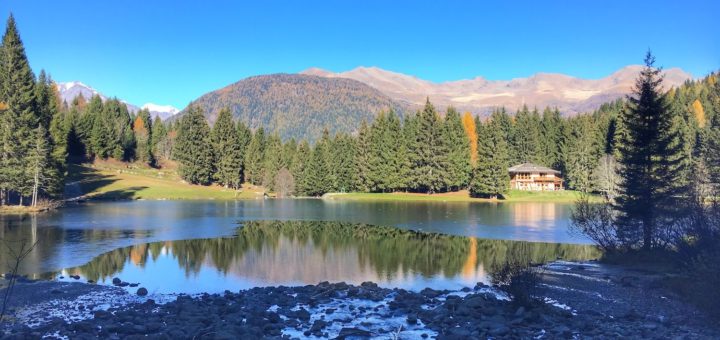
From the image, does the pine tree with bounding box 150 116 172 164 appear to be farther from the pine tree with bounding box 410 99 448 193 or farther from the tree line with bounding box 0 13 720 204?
the pine tree with bounding box 410 99 448 193

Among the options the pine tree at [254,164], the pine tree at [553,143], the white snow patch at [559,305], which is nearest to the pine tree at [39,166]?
the white snow patch at [559,305]

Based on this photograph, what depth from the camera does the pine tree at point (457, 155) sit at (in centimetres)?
8212

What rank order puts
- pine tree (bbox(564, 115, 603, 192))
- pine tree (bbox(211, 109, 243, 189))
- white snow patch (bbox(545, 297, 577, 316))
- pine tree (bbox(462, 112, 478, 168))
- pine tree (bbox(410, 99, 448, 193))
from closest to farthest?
white snow patch (bbox(545, 297, 577, 316))
pine tree (bbox(410, 99, 448, 193))
pine tree (bbox(564, 115, 603, 192))
pine tree (bbox(211, 109, 243, 189))
pine tree (bbox(462, 112, 478, 168))

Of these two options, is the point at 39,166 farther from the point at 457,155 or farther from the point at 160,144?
the point at 160,144

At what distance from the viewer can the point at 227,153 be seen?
95188mm

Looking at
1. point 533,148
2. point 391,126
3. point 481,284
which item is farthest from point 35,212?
point 533,148

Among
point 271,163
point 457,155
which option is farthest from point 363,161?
point 271,163

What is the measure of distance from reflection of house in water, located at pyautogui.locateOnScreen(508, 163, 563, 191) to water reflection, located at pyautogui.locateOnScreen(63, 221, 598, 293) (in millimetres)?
62075

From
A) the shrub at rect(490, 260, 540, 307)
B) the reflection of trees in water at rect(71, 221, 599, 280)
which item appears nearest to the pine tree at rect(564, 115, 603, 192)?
the reflection of trees in water at rect(71, 221, 599, 280)

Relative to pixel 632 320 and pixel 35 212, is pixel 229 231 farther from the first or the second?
pixel 632 320

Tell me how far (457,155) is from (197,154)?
154ft

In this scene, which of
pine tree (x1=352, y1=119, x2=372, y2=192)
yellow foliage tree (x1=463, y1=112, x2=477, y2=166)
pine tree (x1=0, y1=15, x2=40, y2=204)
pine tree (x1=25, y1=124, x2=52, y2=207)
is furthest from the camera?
yellow foliage tree (x1=463, y1=112, x2=477, y2=166)

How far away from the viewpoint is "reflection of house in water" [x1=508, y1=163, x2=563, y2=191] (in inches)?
3617

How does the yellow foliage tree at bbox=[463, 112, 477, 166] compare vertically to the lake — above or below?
above
